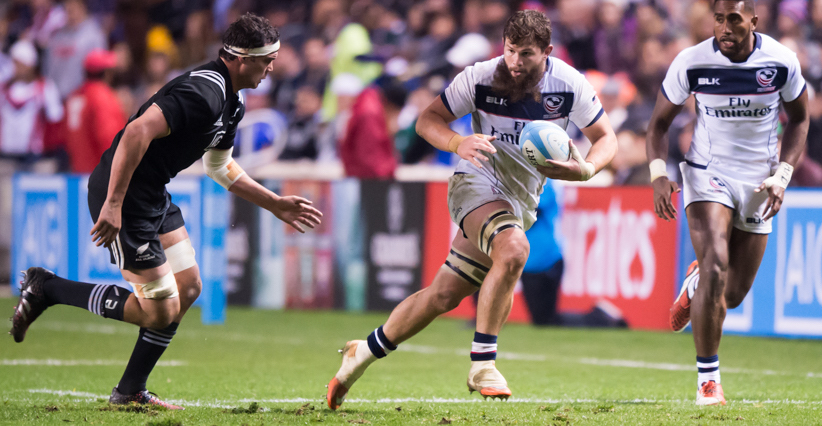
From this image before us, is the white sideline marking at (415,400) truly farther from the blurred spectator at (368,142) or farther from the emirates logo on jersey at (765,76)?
the blurred spectator at (368,142)

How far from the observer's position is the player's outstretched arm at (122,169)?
5.30 metres

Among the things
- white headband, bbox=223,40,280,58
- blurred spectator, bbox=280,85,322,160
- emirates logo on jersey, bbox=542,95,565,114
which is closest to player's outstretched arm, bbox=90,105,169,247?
white headband, bbox=223,40,280,58

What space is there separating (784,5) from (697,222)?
27.5 feet

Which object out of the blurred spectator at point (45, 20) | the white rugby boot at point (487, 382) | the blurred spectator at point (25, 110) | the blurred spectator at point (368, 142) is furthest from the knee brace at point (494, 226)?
the blurred spectator at point (45, 20)

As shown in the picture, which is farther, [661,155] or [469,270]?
[661,155]

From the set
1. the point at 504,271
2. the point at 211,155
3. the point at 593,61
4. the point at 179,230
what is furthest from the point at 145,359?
the point at 593,61

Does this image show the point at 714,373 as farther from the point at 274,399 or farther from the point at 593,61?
the point at 593,61

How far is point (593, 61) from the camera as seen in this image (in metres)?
14.7

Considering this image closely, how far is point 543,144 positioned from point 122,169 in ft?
7.44

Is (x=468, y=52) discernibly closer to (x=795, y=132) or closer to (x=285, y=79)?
(x=285, y=79)

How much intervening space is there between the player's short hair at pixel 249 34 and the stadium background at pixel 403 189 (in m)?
5.61

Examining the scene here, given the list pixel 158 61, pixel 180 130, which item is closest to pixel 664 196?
pixel 180 130

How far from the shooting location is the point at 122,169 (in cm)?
531

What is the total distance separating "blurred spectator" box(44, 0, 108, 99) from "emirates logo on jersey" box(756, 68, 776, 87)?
43.9ft
